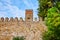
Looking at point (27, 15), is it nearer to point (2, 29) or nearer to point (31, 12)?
point (31, 12)

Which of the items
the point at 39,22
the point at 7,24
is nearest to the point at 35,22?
the point at 39,22

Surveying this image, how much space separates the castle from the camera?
26406 mm

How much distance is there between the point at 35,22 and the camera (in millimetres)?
26469

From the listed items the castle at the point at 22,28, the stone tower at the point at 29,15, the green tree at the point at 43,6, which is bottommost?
the castle at the point at 22,28

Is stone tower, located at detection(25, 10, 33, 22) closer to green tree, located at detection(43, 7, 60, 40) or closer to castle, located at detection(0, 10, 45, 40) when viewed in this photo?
castle, located at detection(0, 10, 45, 40)

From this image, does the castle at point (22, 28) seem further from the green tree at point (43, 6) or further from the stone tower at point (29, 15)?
the green tree at point (43, 6)

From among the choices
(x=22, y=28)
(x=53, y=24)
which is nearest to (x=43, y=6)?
(x=22, y=28)

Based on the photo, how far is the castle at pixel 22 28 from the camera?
26.4 m

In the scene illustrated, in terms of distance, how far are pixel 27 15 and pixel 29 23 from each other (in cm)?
61

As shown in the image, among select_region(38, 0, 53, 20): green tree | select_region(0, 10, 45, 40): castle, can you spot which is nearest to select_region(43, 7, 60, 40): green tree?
select_region(38, 0, 53, 20): green tree

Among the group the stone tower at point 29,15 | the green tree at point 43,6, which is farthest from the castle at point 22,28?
the green tree at point 43,6

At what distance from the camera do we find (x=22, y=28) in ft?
87.5

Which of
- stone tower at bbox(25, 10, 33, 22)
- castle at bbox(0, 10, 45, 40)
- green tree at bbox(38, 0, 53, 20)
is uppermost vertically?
green tree at bbox(38, 0, 53, 20)

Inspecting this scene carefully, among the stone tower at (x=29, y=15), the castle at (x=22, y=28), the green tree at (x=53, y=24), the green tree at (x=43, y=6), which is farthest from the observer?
the stone tower at (x=29, y=15)
